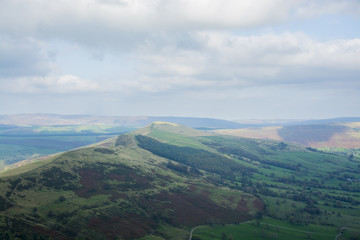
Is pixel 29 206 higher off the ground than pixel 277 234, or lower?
higher

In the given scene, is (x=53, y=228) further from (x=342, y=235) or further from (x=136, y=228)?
(x=342, y=235)

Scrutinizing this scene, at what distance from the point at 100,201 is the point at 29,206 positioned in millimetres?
45271

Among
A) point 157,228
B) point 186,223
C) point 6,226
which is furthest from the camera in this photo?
point 186,223

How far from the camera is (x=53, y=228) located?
14788 centimetres

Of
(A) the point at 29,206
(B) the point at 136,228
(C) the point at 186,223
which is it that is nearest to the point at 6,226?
(A) the point at 29,206

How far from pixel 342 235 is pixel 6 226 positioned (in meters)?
198

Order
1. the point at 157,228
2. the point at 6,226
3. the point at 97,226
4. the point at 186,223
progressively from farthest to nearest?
the point at 186,223
the point at 157,228
the point at 97,226
the point at 6,226

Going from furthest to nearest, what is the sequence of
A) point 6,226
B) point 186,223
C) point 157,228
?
point 186,223 → point 157,228 → point 6,226

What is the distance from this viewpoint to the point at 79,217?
166625 mm

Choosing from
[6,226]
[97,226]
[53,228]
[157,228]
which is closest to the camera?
[6,226]

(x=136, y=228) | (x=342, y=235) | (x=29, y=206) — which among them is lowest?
(x=342, y=235)

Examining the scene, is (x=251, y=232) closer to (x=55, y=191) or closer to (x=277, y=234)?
(x=277, y=234)

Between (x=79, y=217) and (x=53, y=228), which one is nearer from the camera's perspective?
(x=53, y=228)

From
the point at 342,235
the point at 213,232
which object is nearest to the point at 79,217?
the point at 213,232
